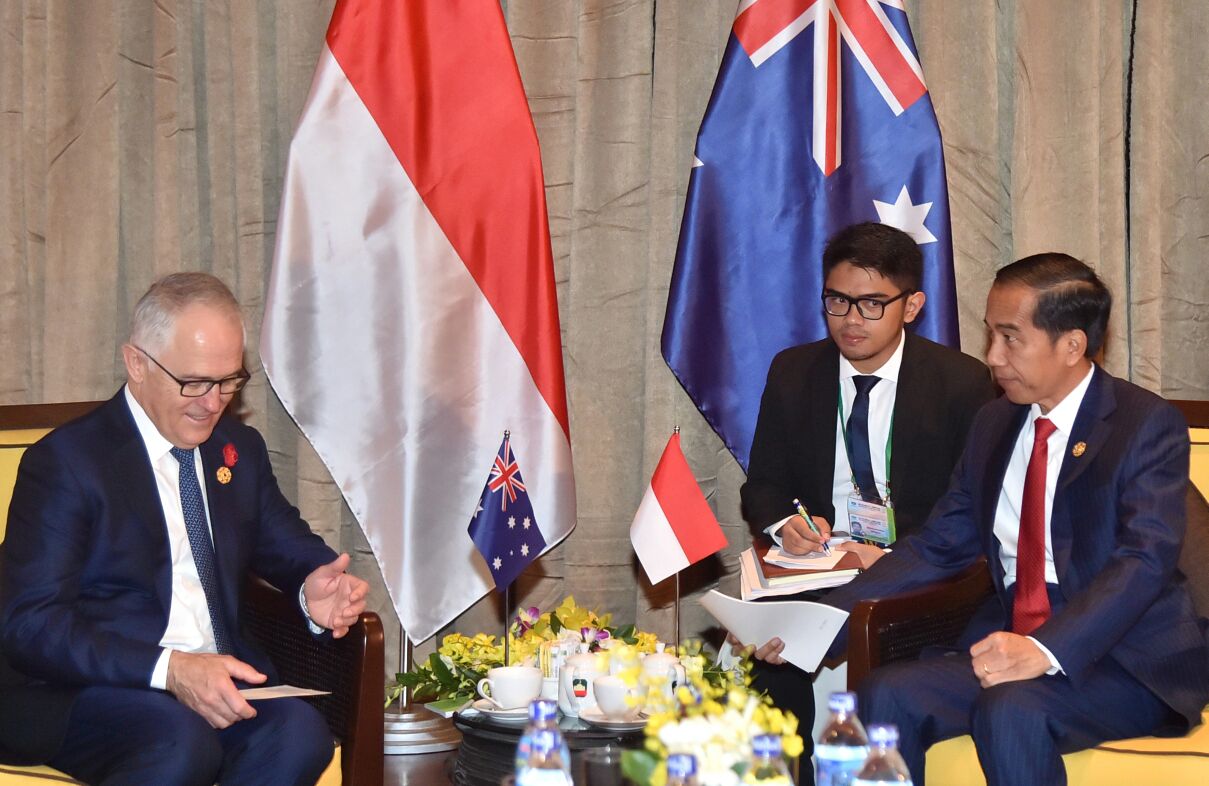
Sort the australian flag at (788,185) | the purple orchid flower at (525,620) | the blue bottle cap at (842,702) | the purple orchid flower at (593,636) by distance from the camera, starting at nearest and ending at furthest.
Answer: the blue bottle cap at (842,702), the purple orchid flower at (593,636), the purple orchid flower at (525,620), the australian flag at (788,185)

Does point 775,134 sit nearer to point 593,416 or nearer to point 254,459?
point 593,416

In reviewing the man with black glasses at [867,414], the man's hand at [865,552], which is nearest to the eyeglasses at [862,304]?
the man with black glasses at [867,414]

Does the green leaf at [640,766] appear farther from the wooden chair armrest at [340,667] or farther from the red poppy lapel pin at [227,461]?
the red poppy lapel pin at [227,461]

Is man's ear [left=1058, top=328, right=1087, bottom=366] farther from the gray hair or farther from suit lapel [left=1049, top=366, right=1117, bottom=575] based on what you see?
the gray hair

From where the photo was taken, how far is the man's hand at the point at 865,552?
3262 millimetres

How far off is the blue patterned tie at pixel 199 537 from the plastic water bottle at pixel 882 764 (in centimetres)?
159

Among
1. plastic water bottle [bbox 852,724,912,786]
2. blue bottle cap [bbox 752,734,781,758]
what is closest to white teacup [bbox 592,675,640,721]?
plastic water bottle [bbox 852,724,912,786]

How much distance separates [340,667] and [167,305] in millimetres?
825

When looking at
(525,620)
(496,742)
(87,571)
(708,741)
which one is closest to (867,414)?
(525,620)

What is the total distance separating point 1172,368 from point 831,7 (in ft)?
5.17

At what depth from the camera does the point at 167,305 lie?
271 centimetres

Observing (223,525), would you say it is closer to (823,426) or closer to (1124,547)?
(823,426)

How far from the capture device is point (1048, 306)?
2.83 meters

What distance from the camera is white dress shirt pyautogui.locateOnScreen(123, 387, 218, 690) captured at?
2.79m
